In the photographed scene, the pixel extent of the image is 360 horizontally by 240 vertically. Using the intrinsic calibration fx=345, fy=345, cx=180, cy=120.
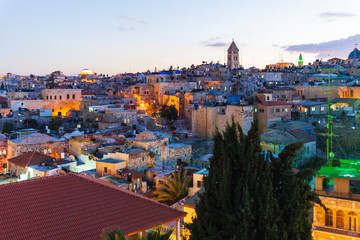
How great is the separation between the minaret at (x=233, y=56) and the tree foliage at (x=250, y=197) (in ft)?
204

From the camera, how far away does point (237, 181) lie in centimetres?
661

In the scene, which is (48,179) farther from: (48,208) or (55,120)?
(55,120)

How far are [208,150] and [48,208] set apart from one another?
19.1m

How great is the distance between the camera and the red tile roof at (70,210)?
6.64 meters

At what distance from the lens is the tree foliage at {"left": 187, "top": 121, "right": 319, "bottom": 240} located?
20.2 feet

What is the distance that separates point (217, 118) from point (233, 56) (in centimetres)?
4197

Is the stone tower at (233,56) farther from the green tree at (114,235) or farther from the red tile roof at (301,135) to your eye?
the green tree at (114,235)

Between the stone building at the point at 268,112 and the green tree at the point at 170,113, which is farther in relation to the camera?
the green tree at the point at 170,113

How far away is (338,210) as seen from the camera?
8.75 metres

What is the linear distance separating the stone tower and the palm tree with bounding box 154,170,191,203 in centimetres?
5451

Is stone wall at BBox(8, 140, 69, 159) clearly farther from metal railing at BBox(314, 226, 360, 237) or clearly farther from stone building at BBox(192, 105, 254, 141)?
metal railing at BBox(314, 226, 360, 237)

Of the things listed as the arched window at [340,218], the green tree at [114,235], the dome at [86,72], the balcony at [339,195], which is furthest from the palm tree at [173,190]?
the dome at [86,72]

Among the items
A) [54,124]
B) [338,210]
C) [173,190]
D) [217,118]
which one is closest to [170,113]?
[217,118]

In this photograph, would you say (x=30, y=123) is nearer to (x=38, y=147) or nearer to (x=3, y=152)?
(x=3, y=152)
